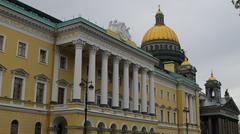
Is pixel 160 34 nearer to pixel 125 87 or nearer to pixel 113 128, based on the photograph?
pixel 125 87

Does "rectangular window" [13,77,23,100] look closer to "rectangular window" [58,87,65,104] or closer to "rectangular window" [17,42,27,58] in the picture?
"rectangular window" [17,42,27,58]

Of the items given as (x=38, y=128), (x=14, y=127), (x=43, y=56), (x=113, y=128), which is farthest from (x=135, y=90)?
(x=14, y=127)

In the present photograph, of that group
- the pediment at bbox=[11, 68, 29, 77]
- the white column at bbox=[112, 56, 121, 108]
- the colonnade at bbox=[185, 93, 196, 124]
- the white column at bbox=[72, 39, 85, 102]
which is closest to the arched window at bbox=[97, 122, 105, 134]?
the white column at bbox=[112, 56, 121, 108]

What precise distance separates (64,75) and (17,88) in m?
6.42

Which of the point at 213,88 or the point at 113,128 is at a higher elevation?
the point at 213,88

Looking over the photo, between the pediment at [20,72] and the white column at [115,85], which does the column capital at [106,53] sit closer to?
the white column at [115,85]

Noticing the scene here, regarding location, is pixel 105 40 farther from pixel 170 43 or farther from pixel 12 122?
pixel 170 43

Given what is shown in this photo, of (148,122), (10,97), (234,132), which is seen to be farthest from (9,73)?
(234,132)

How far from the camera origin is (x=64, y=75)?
38.2m

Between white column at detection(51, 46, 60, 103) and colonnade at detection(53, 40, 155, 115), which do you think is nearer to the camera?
colonnade at detection(53, 40, 155, 115)

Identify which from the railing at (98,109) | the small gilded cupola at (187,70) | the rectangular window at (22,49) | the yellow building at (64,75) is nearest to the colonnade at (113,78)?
the yellow building at (64,75)

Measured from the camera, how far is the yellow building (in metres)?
32.4

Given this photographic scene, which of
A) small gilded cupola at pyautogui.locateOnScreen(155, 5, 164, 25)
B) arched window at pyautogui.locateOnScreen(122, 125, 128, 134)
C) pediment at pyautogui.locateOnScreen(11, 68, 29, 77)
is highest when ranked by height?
small gilded cupola at pyautogui.locateOnScreen(155, 5, 164, 25)

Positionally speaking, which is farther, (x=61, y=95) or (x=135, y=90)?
(x=135, y=90)
